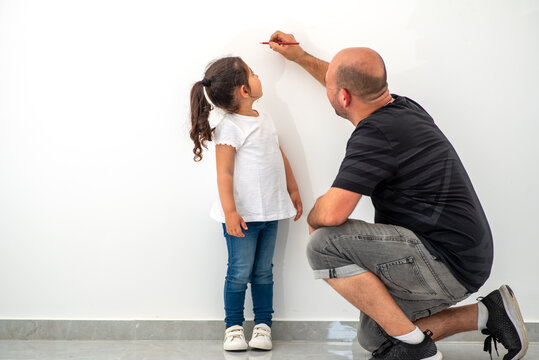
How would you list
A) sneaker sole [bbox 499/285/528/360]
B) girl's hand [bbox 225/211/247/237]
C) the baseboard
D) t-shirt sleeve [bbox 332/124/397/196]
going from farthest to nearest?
the baseboard, girl's hand [bbox 225/211/247/237], sneaker sole [bbox 499/285/528/360], t-shirt sleeve [bbox 332/124/397/196]

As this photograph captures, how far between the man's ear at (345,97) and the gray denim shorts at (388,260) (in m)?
0.32

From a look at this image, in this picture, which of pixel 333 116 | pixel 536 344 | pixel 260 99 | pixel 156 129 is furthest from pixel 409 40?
pixel 536 344

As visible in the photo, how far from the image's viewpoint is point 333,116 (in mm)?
1937

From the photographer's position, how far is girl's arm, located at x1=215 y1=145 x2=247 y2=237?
1.77 meters

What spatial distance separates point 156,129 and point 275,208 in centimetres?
48

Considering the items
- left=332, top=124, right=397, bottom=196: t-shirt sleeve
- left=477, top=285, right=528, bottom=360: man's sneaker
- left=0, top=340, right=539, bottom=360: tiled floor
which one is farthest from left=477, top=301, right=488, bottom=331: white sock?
left=332, top=124, right=397, bottom=196: t-shirt sleeve

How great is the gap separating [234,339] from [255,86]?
79 centimetres

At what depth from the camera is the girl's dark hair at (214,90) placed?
1.81m

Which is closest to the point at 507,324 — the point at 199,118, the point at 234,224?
the point at 234,224

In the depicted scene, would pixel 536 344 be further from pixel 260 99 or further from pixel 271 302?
pixel 260 99

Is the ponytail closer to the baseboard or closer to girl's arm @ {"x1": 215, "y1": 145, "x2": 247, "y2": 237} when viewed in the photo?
girl's arm @ {"x1": 215, "y1": 145, "x2": 247, "y2": 237}

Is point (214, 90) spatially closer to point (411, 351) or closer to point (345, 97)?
point (345, 97)

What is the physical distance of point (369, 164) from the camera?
1497 mm

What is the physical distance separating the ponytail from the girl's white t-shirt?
0.04 m
